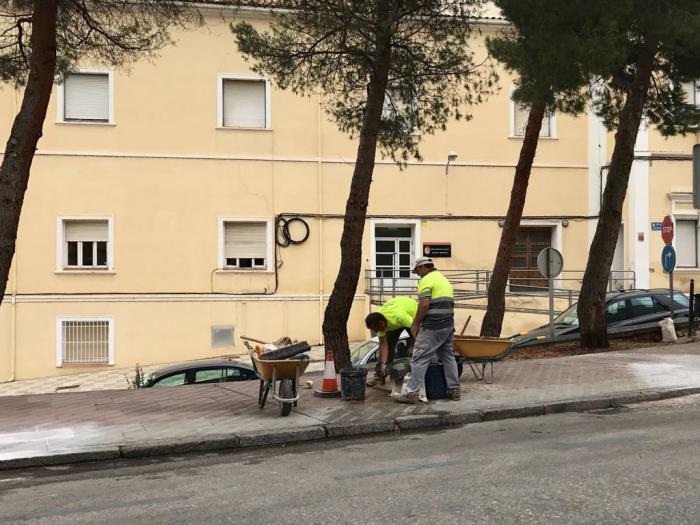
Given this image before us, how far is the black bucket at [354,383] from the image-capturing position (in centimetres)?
880

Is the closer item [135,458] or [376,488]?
[376,488]

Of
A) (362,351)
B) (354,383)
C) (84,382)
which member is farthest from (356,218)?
(84,382)

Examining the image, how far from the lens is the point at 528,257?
79.6ft

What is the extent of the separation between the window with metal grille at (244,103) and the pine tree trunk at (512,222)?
392 inches

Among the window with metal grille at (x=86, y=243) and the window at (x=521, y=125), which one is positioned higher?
A: the window at (x=521, y=125)

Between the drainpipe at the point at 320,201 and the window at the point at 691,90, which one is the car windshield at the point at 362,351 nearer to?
the window at the point at 691,90

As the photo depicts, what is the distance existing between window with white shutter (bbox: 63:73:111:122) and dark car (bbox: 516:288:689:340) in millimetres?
14148

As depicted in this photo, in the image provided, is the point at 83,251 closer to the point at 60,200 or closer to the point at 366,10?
the point at 60,200

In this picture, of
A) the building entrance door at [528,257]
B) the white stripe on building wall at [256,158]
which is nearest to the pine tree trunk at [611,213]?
the white stripe on building wall at [256,158]

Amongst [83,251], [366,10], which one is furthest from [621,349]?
[83,251]

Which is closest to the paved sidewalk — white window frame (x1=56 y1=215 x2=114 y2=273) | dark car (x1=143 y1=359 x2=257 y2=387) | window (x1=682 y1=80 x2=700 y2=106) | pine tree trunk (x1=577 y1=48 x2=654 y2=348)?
dark car (x1=143 y1=359 x2=257 y2=387)

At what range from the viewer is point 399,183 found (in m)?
23.1

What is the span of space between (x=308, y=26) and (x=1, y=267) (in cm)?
563

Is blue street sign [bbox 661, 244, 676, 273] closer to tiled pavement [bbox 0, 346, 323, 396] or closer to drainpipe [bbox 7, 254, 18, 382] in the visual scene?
tiled pavement [bbox 0, 346, 323, 396]
